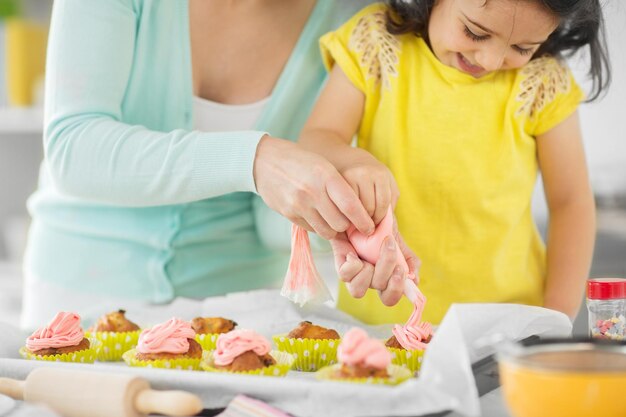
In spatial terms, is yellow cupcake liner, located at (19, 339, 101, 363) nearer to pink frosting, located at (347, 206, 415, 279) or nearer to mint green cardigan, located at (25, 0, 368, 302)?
mint green cardigan, located at (25, 0, 368, 302)

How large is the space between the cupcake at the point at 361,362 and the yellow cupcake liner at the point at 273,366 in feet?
0.34

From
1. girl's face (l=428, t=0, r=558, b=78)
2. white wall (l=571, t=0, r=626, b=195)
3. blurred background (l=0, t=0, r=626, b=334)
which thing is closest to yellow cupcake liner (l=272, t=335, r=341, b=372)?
girl's face (l=428, t=0, r=558, b=78)

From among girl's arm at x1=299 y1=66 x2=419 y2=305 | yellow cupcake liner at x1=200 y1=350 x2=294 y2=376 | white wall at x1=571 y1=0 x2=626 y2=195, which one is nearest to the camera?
yellow cupcake liner at x1=200 y1=350 x2=294 y2=376

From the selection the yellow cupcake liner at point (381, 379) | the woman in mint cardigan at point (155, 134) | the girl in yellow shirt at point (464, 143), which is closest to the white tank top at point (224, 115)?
the woman in mint cardigan at point (155, 134)

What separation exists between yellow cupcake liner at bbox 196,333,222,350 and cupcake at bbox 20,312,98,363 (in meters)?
0.15

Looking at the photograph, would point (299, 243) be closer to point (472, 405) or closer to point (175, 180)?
point (175, 180)

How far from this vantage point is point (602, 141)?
2.50m

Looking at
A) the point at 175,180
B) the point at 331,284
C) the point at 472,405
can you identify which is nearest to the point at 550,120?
the point at 175,180

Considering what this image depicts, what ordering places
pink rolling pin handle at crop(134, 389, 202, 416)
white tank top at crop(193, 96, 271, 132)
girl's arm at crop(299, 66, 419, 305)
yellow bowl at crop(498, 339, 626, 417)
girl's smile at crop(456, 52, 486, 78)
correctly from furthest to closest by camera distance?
white tank top at crop(193, 96, 271, 132), girl's smile at crop(456, 52, 486, 78), girl's arm at crop(299, 66, 419, 305), pink rolling pin handle at crop(134, 389, 202, 416), yellow bowl at crop(498, 339, 626, 417)

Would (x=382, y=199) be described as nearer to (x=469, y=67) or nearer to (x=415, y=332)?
(x=415, y=332)

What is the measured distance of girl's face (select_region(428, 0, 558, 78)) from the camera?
4.38ft

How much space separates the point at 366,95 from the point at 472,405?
0.83 metres

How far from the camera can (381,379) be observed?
0.99 m

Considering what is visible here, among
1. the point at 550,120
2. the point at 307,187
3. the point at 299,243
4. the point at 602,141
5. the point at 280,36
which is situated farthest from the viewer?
the point at 602,141
